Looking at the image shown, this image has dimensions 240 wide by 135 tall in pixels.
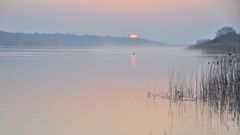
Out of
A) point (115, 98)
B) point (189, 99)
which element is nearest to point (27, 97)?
point (115, 98)

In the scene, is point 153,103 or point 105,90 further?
point 105,90

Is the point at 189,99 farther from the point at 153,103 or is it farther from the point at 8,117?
the point at 8,117

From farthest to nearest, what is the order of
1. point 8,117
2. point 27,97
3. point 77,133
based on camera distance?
point 27,97, point 8,117, point 77,133

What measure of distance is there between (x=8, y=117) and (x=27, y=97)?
2.29 m

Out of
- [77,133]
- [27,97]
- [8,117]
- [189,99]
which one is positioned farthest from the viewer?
[27,97]

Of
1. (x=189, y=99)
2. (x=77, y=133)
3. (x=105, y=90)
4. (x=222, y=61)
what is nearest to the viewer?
(x=77, y=133)

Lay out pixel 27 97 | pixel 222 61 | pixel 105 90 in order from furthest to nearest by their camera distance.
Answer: pixel 105 90, pixel 27 97, pixel 222 61

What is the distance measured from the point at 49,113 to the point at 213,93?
8.47 ft

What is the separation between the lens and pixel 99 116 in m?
7.33

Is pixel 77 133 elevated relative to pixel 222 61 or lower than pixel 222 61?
lower

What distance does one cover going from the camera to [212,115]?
288 inches

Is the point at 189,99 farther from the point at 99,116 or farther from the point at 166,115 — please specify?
the point at 99,116

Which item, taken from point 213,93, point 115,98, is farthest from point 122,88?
point 213,93

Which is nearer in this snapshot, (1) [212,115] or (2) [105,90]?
(1) [212,115]
